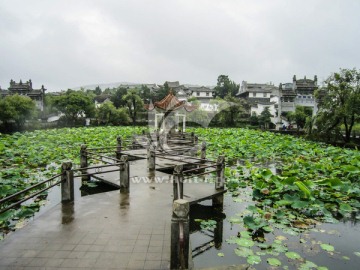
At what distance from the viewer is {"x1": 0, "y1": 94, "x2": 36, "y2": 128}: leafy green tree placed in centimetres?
3062

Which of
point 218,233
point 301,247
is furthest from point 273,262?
point 218,233

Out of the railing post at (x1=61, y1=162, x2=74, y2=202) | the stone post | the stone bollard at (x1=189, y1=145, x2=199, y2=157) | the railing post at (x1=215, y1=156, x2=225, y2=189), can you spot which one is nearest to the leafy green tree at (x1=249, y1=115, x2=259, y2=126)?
the stone bollard at (x1=189, y1=145, x2=199, y2=157)

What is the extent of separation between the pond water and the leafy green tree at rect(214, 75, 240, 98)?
212 ft

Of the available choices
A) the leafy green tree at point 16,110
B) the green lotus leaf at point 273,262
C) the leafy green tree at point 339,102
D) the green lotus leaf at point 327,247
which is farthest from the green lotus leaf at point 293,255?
the leafy green tree at point 16,110

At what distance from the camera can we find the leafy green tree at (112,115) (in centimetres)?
3947

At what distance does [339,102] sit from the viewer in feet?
71.0

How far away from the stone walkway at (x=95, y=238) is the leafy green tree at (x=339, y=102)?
64.3ft

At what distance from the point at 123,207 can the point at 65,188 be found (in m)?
1.47

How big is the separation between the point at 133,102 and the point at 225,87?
3734 centimetres

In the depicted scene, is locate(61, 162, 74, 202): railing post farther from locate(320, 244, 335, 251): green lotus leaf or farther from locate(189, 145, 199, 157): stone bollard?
locate(189, 145, 199, 157): stone bollard

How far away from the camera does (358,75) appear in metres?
20.5

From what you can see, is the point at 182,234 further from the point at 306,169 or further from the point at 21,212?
the point at 306,169

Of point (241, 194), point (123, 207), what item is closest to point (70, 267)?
point (123, 207)

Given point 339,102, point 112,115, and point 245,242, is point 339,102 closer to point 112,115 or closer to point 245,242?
point 245,242
